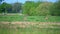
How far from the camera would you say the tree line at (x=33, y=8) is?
63.2 inches

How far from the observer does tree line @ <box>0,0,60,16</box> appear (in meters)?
1.61

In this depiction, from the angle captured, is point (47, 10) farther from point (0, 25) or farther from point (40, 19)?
point (0, 25)

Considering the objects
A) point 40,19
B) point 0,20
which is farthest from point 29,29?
point 0,20

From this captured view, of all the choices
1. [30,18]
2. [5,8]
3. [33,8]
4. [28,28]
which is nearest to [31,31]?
[28,28]

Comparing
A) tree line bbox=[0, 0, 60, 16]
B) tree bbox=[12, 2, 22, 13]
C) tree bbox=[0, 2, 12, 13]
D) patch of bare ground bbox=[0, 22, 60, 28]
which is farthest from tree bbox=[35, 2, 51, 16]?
tree bbox=[0, 2, 12, 13]

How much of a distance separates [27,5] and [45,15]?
0.32 m

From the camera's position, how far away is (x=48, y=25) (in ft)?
5.31

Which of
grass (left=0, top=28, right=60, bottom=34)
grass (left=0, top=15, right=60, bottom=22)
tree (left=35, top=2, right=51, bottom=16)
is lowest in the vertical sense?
grass (left=0, top=28, right=60, bottom=34)

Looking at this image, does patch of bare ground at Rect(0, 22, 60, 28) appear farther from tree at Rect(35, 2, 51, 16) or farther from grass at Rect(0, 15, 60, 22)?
tree at Rect(35, 2, 51, 16)

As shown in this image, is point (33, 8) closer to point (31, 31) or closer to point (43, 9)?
point (43, 9)

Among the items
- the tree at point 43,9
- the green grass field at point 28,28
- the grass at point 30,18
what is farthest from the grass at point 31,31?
the tree at point 43,9

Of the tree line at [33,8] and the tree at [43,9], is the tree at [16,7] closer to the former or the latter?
the tree line at [33,8]

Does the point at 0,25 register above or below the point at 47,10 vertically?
below

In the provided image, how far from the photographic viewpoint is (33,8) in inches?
64.0
